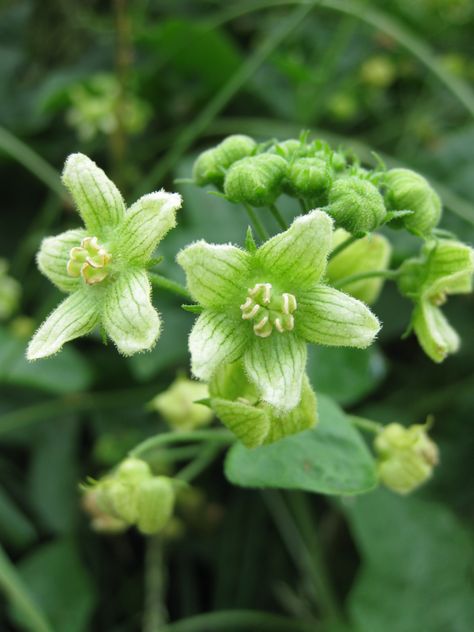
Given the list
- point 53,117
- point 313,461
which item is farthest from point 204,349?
point 53,117

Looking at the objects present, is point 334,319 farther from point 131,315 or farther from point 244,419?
point 131,315

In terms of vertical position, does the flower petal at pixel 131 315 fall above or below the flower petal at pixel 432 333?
above

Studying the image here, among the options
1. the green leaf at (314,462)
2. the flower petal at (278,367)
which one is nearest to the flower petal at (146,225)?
the flower petal at (278,367)

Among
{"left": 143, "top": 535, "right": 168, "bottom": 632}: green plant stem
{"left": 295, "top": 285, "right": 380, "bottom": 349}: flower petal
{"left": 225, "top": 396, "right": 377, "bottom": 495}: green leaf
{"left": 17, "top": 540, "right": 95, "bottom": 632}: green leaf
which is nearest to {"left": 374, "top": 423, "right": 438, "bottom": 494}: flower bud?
{"left": 225, "top": 396, "right": 377, "bottom": 495}: green leaf

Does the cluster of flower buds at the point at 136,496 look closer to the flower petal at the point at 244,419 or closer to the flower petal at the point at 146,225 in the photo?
the flower petal at the point at 244,419

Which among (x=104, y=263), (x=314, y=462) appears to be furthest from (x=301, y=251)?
(x=314, y=462)
